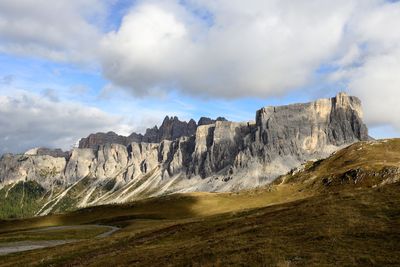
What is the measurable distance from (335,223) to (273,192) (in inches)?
4531

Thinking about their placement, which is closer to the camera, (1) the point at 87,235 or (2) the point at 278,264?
(2) the point at 278,264

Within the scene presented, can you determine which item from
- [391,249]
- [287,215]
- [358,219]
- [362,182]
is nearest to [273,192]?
[362,182]

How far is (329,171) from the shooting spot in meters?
174

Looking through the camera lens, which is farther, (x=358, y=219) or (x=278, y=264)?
(x=358, y=219)

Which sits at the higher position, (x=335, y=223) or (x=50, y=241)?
(x=335, y=223)

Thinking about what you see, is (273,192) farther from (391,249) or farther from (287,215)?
(391,249)

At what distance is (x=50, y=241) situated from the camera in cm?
9488

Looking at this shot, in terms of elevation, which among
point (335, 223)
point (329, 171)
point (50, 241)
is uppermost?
point (329, 171)

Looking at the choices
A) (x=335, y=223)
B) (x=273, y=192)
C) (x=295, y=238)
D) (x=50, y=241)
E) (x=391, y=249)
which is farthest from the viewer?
(x=273, y=192)

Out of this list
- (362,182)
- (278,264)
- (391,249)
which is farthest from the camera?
(362,182)

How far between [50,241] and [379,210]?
74.0m

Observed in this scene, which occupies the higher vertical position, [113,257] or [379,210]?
[379,210]

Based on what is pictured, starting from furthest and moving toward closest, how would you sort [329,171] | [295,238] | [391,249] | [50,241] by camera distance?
[329,171], [50,241], [295,238], [391,249]

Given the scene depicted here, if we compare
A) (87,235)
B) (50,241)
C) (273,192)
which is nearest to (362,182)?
(273,192)
